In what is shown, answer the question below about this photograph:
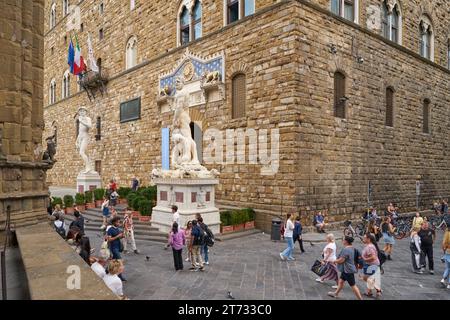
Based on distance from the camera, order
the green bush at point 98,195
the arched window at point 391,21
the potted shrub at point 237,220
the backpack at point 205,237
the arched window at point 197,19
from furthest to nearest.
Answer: the green bush at point 98,195 < the arched window at point 197,19 < the arched window at point 391,21 < the potted shrub at point 237,220 < the backpack at point 205,237

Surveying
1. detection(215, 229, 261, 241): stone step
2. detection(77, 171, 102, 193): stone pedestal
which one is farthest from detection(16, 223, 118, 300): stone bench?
detection(77, 171, 102, 193): stone pedestal

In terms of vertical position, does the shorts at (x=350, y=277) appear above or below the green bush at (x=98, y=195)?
below

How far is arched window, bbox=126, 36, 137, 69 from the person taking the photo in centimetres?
2302

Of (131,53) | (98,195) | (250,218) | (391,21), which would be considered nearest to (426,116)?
(391,21)

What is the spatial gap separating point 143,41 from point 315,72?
1270 centimetres

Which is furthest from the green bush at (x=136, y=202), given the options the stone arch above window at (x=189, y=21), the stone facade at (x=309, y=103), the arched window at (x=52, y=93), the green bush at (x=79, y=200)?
the arched window at (x=52, y=93)

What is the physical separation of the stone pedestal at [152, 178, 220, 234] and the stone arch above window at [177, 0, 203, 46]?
8803 millimetres

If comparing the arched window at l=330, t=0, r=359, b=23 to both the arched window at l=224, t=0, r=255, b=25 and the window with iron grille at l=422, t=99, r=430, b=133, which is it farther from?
the window with iron grille at l=422, t=99, r=430, b=133

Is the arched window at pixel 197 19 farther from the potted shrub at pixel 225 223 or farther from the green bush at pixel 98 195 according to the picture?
the green bush at pixel 98 195

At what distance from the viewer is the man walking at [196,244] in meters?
8.24

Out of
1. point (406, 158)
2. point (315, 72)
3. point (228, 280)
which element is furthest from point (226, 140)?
point (406, 158)

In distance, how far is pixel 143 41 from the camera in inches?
849

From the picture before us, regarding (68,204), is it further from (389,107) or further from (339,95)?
(389,107)

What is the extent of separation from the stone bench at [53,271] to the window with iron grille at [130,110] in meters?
15.9
